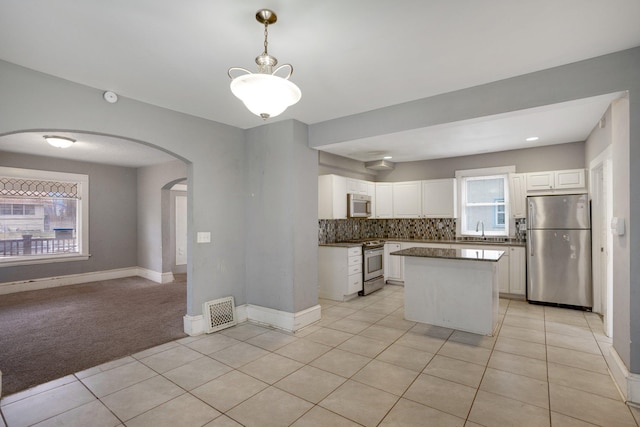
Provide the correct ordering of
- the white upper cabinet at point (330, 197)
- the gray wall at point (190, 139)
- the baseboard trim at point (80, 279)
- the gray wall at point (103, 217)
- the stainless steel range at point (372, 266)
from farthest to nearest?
1. the gray wall at point (103, 217)
2. the baseboard trim at point (80, 279)
3. the stainless steel range at point (372, 266)
4. the white upper cabinet at point (330, 197)
5. the gray wall at point (190, 139)

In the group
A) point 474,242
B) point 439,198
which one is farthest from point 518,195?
point 439,198

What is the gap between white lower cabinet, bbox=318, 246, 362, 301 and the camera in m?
5.09

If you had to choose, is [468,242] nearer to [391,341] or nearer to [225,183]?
[391,341]

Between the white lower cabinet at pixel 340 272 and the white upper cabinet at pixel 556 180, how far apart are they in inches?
118

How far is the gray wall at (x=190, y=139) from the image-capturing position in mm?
2537

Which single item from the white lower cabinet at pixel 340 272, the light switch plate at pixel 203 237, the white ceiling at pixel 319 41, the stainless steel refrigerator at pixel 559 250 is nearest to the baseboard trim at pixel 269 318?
the light switch plate at pixel 203 237

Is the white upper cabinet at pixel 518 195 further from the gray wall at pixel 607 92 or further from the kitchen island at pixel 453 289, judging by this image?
the gray wall at pixel 607 92

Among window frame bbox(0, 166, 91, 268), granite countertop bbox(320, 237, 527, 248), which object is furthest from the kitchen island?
window frame bbox(0, 166, 91, 268)

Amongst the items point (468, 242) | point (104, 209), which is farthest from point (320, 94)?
point (104, 209)

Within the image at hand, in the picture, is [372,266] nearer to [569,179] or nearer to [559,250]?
[559,250]

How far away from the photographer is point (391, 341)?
3.46 metres

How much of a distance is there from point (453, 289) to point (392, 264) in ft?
8.20

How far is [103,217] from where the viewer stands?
6.89m

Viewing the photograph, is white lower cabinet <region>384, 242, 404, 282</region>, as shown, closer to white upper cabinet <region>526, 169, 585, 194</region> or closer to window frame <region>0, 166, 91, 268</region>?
white upper cabinet <region>526, 169, 585, 194</region>
